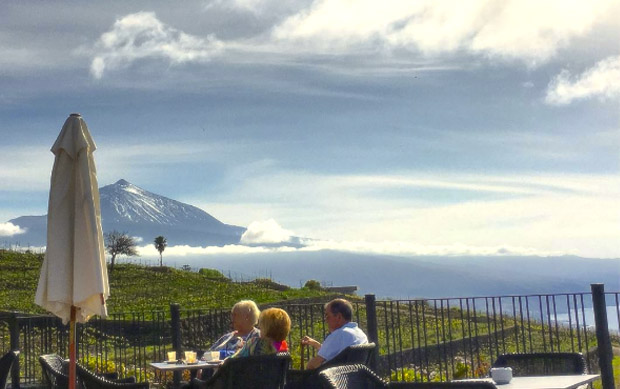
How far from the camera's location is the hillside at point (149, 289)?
113 feet

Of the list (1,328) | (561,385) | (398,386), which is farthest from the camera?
(1,328)

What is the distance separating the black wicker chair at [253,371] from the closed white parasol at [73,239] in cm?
112

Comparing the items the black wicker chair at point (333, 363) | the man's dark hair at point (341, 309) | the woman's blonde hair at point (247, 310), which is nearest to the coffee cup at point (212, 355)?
the woman's blonde hair at point (247, 310)

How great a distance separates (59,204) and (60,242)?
33cm

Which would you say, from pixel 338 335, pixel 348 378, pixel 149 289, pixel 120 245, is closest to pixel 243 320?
pixel 338 335

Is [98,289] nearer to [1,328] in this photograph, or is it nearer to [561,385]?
[561,385]

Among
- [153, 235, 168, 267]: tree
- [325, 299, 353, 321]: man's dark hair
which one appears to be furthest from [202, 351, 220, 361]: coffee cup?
[153, 235, 168, 267]: tree

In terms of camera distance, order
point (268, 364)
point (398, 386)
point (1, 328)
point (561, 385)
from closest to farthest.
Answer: point (398, 386)
point (561, 385)
point (268, 364)
point (1, 328)

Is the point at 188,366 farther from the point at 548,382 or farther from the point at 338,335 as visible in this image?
the point at 548,382

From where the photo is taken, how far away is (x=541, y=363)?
22.1 ft

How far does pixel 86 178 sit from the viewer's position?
6152 millimetres

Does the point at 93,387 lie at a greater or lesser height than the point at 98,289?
lesser

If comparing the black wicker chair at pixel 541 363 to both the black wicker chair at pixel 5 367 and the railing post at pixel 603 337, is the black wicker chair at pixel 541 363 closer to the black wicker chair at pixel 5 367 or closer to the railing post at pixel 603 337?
the railing post at pixel 603 337

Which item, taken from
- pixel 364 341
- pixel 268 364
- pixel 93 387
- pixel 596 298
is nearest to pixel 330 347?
pixel 364 341
